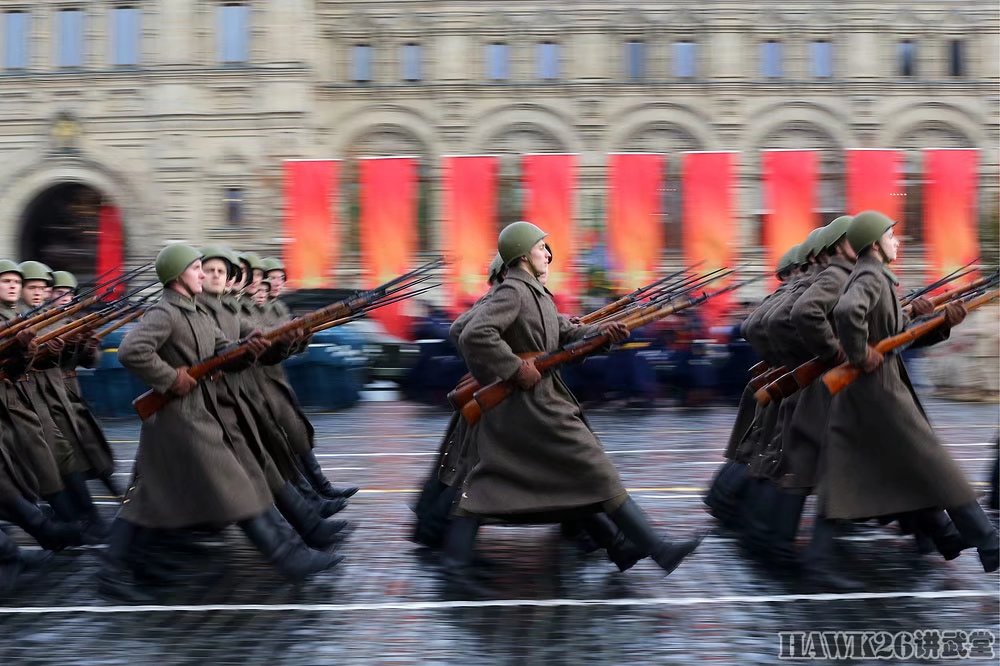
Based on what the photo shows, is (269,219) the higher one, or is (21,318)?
(21,318)

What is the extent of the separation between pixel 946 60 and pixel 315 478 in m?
29.3

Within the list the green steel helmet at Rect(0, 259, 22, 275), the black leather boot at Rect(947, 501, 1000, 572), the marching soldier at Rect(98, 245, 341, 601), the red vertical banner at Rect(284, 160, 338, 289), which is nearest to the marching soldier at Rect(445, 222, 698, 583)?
the marching soldier at Rect(98, 245, 341, 601)

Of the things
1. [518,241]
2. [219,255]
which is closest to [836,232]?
[518,241]

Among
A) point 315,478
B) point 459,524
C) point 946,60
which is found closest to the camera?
point 459,524

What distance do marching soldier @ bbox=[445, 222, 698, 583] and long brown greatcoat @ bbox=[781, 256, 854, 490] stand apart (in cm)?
93

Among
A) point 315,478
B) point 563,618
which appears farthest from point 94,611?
point 315,478

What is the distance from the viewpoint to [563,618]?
6289 millimetres

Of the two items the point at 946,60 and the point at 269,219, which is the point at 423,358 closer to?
the point at 269,219

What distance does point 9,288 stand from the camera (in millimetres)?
8562

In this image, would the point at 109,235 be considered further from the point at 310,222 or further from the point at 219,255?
the point at 219,255

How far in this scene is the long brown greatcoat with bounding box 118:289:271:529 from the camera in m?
6.79

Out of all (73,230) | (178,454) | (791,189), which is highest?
(178,454)

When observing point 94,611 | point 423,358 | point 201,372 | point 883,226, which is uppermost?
point 883,226

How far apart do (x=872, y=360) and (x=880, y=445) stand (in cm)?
42
